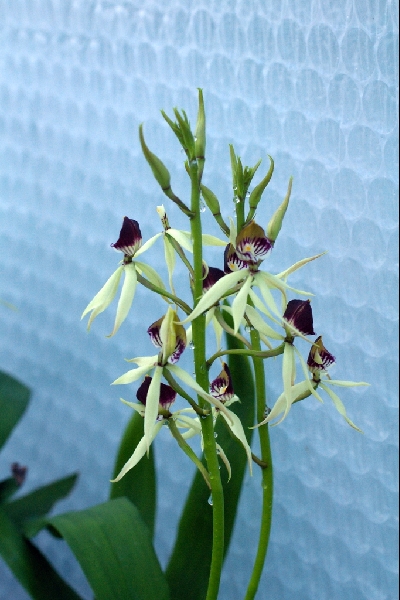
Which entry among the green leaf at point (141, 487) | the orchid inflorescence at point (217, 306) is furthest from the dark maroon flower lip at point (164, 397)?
the green leaf at point (141, 487)

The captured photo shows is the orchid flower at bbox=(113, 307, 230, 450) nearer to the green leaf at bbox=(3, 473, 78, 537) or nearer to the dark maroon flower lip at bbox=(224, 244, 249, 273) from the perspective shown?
the dark maroon flower lip at bbox=(224, 244, 249, 273)

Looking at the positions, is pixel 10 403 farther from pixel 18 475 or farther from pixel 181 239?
pixel 181 239

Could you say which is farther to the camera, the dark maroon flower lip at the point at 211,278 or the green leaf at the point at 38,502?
the green leaf at the point at 38,502

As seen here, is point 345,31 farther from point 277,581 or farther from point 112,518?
point 277,581

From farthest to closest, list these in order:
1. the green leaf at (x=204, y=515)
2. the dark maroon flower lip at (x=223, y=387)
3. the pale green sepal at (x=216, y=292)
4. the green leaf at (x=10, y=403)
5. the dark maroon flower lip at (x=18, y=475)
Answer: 1. the dark maroon flower lip at (x=18, y=475)
2. the green leaf at (x=10, y=403)
3. the green leaf at (x=204, y=515)
4. the dark maroon flower lip at (x=223, y=387)
5. the pale green sepal at (x=216, y=292)

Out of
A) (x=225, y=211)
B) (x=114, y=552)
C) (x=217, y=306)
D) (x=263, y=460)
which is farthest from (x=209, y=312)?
(x=225, y=211)

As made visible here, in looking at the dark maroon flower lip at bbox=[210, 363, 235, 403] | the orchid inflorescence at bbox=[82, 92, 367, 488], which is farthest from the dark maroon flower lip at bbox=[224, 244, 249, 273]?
the dark maroon flower lip at bbox=[210, 363, 235, 403]

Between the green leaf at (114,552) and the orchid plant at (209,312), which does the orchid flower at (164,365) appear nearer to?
the orchid plant at (209,312)
